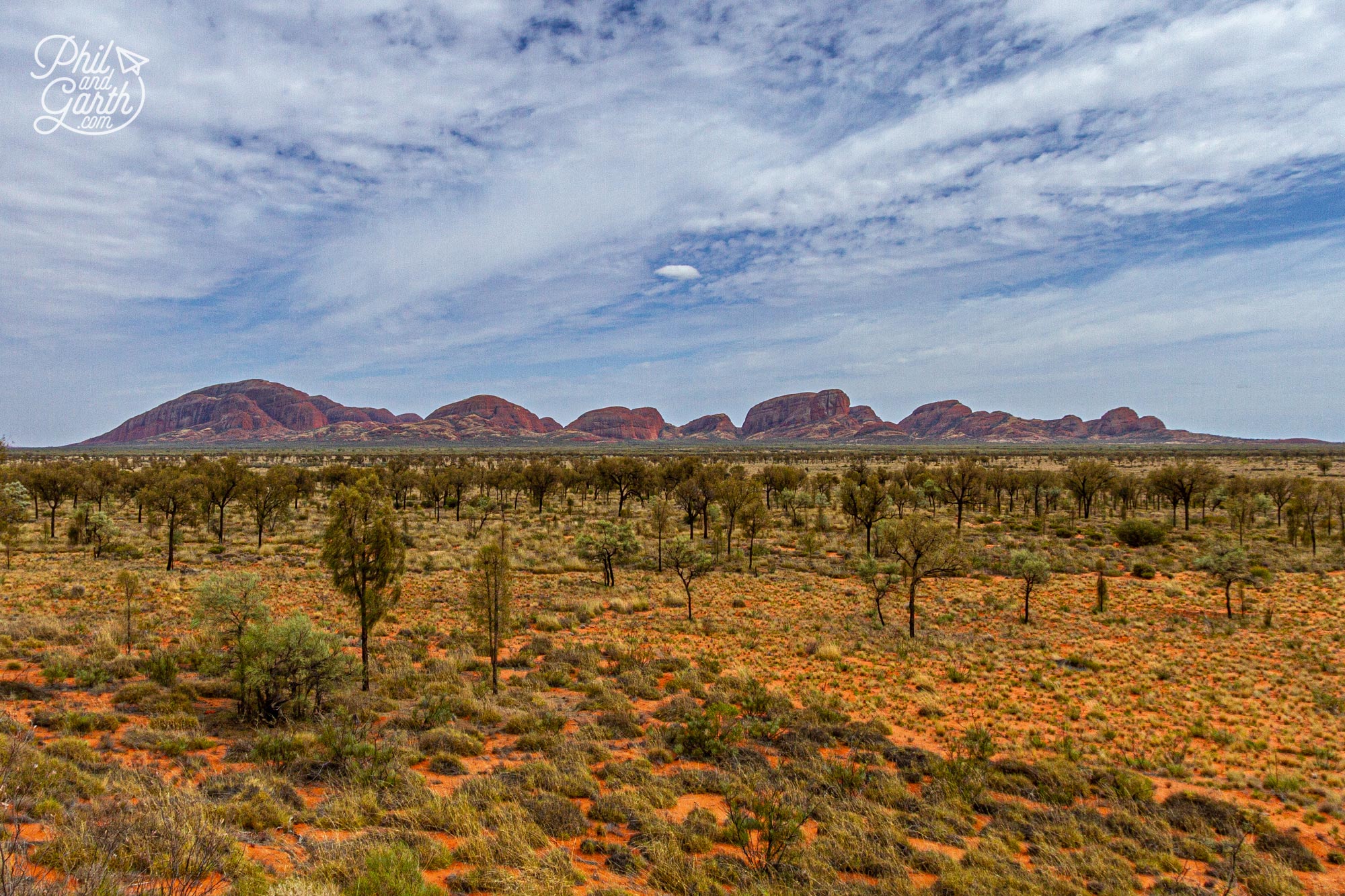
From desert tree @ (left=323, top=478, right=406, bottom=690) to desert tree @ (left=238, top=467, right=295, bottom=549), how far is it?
26.4m

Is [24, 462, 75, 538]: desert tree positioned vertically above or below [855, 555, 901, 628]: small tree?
above

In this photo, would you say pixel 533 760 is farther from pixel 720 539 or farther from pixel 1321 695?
pixel 720 539

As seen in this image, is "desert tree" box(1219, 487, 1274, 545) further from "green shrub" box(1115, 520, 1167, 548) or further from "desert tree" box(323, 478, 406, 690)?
"desert tree" box(323, 478, 406, 690)

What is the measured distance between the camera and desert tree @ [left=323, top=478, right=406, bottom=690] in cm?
1545

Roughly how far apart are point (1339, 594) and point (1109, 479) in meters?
29.9

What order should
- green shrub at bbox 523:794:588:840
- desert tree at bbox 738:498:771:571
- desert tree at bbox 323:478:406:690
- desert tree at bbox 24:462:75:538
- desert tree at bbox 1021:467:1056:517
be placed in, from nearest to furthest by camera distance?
1. green shrub at bbox 523:794:588:840
2. desert tree at bbox 323:478:406:690
3. desert tree at bbox 738:498:771:571
4. desert tree at bbox 24:462:75:538
5. desert tree at bbox 1021:467:1056:517

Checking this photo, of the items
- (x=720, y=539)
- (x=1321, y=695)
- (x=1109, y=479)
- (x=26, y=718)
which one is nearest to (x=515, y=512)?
(x=720, y=539)

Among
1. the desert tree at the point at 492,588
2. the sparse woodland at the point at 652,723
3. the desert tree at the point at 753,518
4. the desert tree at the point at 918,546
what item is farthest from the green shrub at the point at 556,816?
the desert tree at the point at 753,518

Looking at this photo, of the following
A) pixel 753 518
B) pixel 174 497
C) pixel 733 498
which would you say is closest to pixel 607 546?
pixel 753 518

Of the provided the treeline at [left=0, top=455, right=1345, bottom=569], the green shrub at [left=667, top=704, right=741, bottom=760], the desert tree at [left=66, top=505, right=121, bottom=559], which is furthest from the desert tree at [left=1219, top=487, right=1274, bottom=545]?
the desert tree at [left=66, top=505, right=121, bottom=559]

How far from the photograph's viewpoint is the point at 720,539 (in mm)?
42375

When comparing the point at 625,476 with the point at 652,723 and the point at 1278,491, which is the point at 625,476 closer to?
the point at 652,723

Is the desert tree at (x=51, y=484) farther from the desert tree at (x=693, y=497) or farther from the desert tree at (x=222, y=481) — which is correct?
the desert tree at (x=693, y=497)

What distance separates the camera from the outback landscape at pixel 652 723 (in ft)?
26.6
